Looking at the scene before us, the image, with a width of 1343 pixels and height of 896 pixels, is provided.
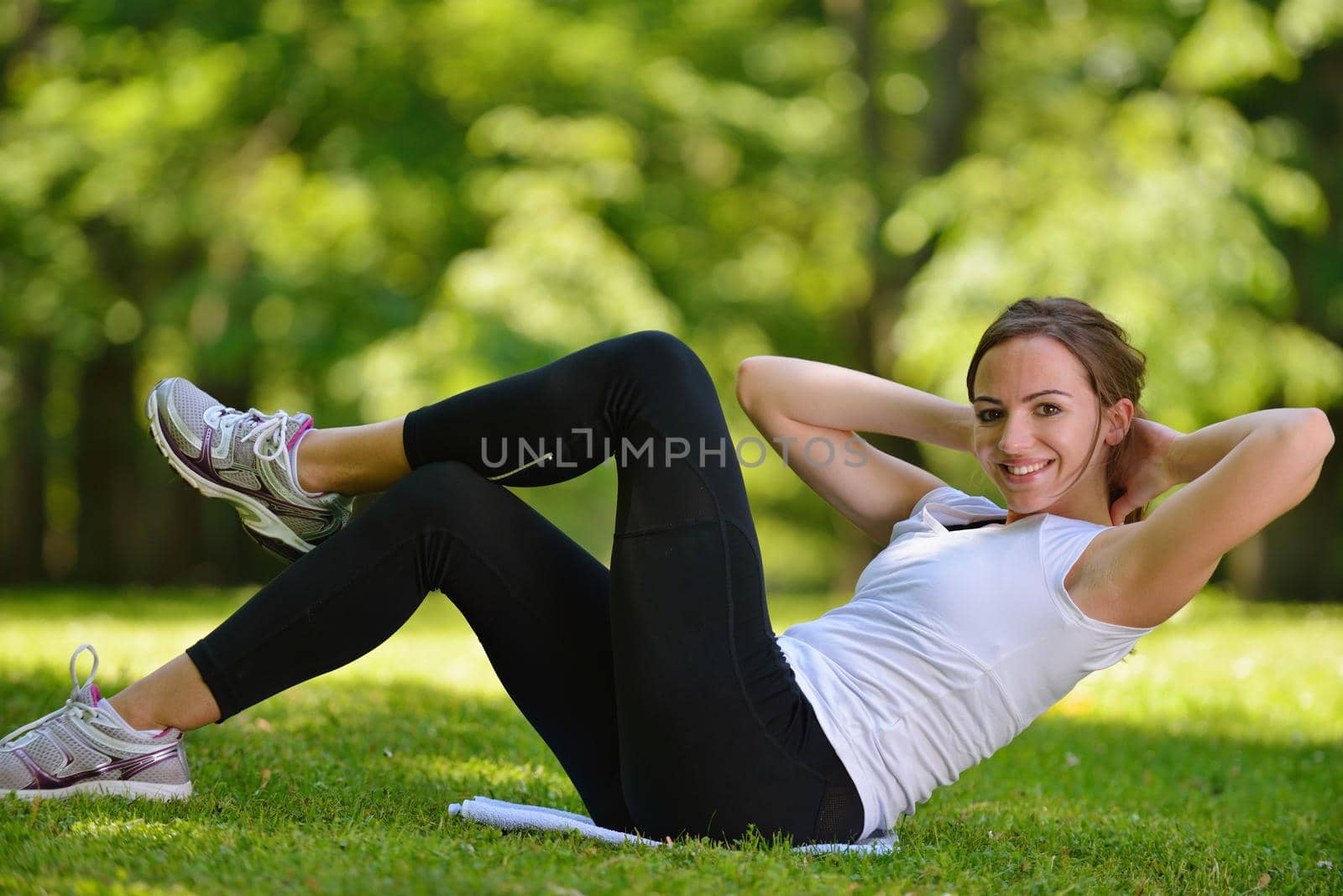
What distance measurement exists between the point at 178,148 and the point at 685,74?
171 inches

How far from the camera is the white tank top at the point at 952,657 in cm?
248

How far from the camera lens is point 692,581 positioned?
97.3 inches

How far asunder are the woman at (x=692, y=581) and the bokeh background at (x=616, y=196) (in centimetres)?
603

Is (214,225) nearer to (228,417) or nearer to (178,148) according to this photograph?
(178,148)

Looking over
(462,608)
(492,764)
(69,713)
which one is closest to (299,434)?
(462,608)

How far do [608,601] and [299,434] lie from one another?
30.5 inches

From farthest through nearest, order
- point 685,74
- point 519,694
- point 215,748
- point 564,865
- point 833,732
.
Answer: point 685,74
point 215,748
point 519,694
point 833,732
point 564,865

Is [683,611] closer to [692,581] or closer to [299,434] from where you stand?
[692,581]

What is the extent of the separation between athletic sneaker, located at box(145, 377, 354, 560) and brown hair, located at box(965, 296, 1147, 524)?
145 centimetres

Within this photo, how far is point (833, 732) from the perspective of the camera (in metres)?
2.51

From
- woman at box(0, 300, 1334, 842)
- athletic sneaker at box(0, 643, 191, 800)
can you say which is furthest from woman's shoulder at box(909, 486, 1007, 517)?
athletic sneaker at box(0, 643, 191, 800)

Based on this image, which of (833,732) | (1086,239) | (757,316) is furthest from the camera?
(757,316)

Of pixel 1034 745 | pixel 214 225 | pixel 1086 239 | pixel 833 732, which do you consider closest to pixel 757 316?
pixel 1086 239

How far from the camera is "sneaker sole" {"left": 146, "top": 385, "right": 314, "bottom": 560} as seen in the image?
2.80m
